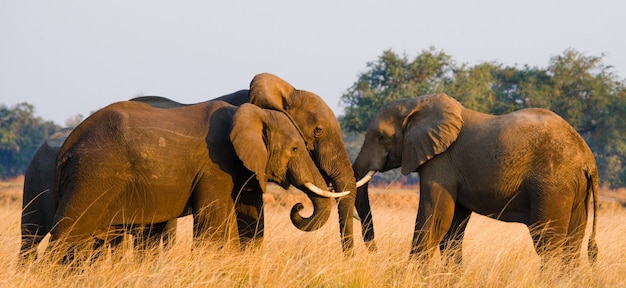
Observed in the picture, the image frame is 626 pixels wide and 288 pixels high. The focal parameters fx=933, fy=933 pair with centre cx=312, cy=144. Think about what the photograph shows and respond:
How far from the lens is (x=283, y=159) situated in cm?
811

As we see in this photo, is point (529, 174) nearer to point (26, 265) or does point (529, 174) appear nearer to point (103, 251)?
point (103, 251)

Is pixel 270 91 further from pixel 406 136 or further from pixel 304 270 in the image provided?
pixel 304 270

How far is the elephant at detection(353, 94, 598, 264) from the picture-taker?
8547mm

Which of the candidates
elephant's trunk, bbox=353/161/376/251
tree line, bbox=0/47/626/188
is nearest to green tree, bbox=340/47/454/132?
tree line, bbox=0/47/626/188

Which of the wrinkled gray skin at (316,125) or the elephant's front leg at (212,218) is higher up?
the wrinkled gray skin at (316,125)

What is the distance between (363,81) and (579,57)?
8074 mm

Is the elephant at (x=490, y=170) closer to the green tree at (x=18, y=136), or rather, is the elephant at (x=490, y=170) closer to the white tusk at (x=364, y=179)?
the white tusk at (x=364, y=179)

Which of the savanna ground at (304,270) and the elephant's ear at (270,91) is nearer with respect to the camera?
the savanna ground at (304,270)

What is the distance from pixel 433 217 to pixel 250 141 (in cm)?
218

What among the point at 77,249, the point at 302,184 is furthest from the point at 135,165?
the point at 302,184

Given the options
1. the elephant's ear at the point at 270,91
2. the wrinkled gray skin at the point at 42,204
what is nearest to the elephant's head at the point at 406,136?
the elephant's ear at the point at 270,91

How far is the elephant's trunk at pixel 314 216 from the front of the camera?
812cm

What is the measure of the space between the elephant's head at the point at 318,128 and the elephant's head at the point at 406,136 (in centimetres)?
34

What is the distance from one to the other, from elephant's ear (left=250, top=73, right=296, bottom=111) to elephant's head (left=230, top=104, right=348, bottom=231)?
0.76 metres
